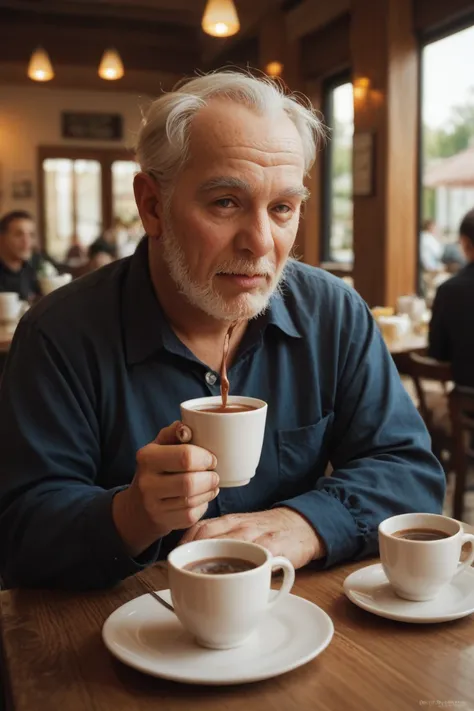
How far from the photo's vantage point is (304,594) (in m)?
1.10

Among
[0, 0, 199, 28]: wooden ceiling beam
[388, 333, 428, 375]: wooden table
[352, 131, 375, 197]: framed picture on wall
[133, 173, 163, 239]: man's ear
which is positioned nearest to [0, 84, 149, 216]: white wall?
[0, 0, 199, 28]: wooden ceiling beam

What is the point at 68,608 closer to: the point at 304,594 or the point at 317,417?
the point at 304,594

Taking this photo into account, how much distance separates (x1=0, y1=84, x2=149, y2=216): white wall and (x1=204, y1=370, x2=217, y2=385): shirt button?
10984 mm

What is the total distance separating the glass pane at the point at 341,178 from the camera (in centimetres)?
724

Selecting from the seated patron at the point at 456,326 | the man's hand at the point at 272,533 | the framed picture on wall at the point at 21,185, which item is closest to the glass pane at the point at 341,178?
the seated patron at the point at 456,326

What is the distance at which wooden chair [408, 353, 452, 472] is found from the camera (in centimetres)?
322

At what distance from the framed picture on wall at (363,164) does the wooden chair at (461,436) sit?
3128 mm

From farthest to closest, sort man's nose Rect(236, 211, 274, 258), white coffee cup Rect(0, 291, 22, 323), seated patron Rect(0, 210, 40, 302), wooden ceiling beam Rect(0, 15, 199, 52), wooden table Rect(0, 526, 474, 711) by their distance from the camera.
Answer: wooden ceiling beam Rect(0, 15, 199, 52)
seated patron Rect(0, 210, 40, 302)
white coffee cup Rect(0, 291, 22, 323)
man's nose Rect(236, 211, 274, 258)
wooden table Rect(0, 526, 474, 711)

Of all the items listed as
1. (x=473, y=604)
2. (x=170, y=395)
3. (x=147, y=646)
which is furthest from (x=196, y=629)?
(x=170, y=395)

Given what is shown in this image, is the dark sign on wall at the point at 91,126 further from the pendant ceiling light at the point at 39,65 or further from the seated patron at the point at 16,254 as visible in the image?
the seated patron at the point at 16,254

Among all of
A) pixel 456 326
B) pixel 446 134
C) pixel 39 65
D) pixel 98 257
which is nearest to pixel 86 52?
pixel 39 65

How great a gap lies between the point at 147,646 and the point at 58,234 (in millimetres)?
11814

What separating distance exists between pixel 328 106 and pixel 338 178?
2.24 feet

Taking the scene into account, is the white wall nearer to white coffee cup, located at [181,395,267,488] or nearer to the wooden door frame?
the wooden door frame
